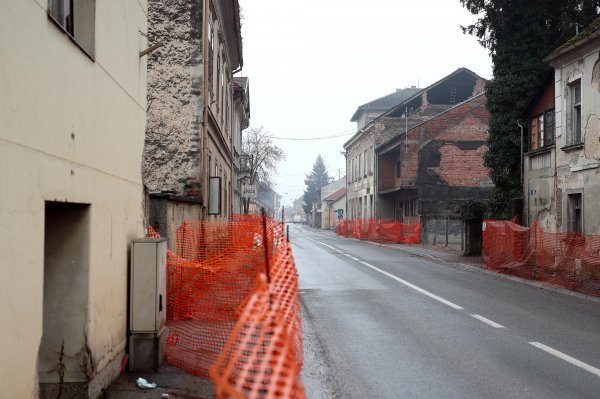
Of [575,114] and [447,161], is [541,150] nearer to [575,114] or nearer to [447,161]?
[575,114]

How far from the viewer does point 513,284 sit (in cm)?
1492

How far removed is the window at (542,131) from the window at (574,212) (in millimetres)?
2601

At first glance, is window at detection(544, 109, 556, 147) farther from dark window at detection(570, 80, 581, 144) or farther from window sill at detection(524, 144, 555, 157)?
dark window at detection(570, 80, 581, 144)

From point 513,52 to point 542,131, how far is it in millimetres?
3826

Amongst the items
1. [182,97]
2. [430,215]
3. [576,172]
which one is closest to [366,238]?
[430,215]

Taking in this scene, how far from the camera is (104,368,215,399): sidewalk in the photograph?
5.33 m

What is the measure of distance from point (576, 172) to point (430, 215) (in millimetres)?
19394

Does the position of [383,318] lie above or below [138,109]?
below

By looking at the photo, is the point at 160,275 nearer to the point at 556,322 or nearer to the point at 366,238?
the point at 556,322

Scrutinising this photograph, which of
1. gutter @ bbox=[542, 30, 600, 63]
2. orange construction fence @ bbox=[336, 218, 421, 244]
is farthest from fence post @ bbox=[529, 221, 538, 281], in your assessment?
orange construction fence @ bbox=[336, 218, 421, 244]

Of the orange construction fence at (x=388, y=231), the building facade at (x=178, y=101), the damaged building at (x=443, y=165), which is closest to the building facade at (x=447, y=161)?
the damaged building at (x=443, y=165)

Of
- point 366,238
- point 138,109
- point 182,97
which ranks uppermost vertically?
point 182,97

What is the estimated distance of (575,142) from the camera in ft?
55.2

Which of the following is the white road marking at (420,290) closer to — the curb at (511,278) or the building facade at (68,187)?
the curb at (511,278)
